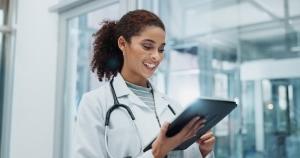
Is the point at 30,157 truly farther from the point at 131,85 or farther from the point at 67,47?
the point at 131,85

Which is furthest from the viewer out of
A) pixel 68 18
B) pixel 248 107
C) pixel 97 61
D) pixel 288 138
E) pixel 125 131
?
pixel 68 18

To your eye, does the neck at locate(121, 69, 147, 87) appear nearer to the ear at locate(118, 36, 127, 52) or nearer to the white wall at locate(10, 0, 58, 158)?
the ear at locate(118, 36, 127, 52)

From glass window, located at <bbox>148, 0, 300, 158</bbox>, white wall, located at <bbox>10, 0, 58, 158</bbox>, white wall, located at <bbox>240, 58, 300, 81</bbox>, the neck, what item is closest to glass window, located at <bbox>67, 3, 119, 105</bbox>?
white wall, located at <bbox>10, 0, 58, 158</bbox>

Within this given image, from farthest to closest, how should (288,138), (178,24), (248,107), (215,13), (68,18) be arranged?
1. (68,18)
2. (178,24)
3. (215,13)
4. (248,107)
5. (288,138)

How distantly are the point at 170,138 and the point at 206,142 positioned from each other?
0.20 m

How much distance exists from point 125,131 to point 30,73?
6.99 ft

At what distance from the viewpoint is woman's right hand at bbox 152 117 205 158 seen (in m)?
0.99

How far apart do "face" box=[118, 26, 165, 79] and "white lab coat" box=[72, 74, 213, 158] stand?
0.28ft

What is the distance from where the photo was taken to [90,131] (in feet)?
3.70

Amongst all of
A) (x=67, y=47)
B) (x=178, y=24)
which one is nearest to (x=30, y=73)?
(x=67, y=47)

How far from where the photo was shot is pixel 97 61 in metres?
1.36

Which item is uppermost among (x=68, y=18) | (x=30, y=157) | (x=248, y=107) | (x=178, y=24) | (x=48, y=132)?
(x=68, y=18)

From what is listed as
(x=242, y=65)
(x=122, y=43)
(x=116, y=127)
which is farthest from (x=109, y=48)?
(x=242, y=65)

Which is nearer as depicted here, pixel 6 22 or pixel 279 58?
pixel 279 58
